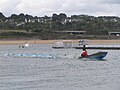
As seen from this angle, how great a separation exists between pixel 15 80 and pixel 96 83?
9.66m

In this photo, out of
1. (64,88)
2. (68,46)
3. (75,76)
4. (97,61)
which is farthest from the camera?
(68,46)

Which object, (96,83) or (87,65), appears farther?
(87,65)

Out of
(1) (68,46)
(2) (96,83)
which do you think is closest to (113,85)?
(2) (96,83)

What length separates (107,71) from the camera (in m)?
72.2

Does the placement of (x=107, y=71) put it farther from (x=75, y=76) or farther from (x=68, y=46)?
(x=68, y=46)

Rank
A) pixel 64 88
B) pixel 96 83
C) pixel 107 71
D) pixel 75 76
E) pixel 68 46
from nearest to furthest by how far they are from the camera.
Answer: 1. pixel 64 88
2. pixel 96 83
3. pixel 75 76
4. pixel 107 71
5. pixel 68 46

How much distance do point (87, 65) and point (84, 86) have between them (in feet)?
97.8

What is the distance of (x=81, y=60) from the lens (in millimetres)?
93000

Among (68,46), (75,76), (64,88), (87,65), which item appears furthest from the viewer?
(68,46)

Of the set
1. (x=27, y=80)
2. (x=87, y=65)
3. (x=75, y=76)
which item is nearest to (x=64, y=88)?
(x=27, y=80)

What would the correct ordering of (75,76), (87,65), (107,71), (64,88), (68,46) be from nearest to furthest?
(64,88), (75,76), (107,71), (87,65), (68,46)

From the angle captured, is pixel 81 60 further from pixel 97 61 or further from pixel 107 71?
pixel 107 71

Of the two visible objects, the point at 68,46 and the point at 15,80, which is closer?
the point at 15,80

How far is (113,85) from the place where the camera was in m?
55.1
